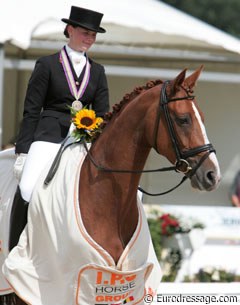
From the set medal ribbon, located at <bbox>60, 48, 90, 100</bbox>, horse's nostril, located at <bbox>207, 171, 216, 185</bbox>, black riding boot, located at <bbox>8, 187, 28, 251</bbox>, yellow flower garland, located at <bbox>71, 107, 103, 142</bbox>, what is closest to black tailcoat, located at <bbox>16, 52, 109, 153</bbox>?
medal ribbon, located at <bbox>60, 48, 90, 100</bbox>

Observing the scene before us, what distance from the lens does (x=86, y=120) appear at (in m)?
5.65

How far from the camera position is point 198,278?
9.75m

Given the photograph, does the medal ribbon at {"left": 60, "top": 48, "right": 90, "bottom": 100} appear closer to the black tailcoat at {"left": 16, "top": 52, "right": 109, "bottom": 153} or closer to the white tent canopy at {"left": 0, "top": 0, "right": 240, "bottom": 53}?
the black tailcoat at {"left": 16, "top": 52, "right": 109, "bottom": 153}

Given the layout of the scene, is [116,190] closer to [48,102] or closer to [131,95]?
[131,95]

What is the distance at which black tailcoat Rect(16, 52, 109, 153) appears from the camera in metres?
5.84

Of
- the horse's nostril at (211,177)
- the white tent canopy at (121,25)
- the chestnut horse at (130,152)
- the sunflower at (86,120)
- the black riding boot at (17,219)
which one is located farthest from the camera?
the white tent canopy at (121,25)

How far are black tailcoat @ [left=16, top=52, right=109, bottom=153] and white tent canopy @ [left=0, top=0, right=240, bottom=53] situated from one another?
4874 mm

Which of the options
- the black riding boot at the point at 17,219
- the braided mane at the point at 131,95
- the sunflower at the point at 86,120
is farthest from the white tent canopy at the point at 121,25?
the braided mane at the point at 131,95

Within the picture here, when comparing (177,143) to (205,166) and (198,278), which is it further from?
(198,278)

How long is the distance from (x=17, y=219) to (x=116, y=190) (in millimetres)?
866

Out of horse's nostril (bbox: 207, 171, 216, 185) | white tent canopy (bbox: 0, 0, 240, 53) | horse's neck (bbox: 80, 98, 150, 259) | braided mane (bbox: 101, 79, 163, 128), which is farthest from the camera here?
white tent canopy (bbox: 0, 0, 240, 53)

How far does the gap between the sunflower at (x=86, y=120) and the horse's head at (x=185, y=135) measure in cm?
57

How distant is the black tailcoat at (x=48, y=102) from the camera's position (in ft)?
19.2

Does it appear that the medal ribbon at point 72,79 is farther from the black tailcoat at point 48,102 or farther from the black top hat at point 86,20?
the black top hat at point 86,20
